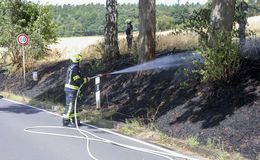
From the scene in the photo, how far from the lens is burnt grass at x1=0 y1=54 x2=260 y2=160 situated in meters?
6.16

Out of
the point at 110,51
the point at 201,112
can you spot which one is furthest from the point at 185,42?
the point at 201,112

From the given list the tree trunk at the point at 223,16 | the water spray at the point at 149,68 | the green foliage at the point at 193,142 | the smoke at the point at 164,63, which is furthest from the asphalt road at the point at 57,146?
the tree trunk at the point at 223,16

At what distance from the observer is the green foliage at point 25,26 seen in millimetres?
20359

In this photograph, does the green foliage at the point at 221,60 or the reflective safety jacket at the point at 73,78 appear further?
the reflective safety jacket at the point at 73,78

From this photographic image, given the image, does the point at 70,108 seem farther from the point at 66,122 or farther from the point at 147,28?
the point at 147,28

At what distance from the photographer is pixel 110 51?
14.6 m

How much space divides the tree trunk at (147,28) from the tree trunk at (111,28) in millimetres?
3934

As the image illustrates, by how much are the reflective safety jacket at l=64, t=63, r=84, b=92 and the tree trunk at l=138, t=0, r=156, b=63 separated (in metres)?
2.93

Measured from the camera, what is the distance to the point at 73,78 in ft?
28.3

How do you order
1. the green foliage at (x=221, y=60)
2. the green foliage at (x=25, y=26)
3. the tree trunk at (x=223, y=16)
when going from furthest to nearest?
the green foliage at (x=25, y=26) → the tree trunk at (x=223, y=16) → the green foliage at (x=221, y=60)

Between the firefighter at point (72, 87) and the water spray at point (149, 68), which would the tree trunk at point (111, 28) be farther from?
the firefighter at point (72, 87)

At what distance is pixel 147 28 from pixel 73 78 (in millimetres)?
3401

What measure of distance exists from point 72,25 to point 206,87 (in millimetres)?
104741

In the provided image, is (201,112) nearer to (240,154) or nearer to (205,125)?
(205,125)
